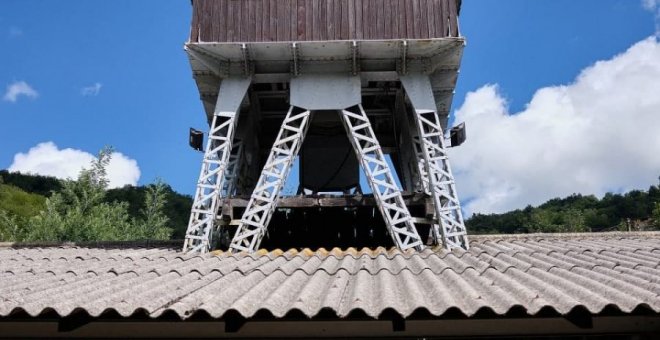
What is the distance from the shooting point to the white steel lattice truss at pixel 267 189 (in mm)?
8523

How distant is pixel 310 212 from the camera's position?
409 inches

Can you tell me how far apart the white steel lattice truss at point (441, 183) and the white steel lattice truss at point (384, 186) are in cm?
48

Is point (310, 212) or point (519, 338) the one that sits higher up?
point (310, 212)

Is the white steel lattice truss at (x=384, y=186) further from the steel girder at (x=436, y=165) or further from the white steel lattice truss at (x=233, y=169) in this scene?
the white steel lattice truss at (x=233, y=169)

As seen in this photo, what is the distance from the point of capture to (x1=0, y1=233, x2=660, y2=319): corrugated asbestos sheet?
3980mm

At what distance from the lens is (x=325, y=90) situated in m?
9.60

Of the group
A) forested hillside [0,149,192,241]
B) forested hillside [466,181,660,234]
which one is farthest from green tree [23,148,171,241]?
forested hillside [466,181,660,234]

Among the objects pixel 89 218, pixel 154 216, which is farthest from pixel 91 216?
pixel 154 216

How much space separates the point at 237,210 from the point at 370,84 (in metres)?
3.58

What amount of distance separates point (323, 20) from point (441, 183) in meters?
3.62

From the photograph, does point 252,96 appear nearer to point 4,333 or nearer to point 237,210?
point 237,210

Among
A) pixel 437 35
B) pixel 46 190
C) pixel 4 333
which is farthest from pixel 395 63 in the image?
pixel 46 190

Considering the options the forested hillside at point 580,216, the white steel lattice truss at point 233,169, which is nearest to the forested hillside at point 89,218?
the white steel lattice truss at point 233,169

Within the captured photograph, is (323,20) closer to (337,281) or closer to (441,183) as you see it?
(441,183)
